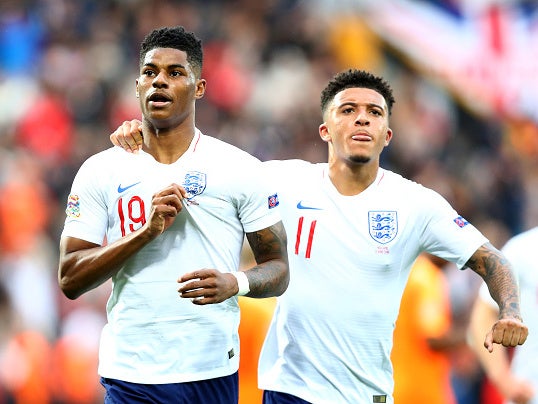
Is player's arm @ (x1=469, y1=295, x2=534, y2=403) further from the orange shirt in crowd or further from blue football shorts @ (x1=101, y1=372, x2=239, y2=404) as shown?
blue football shorts @ (x1=101, y1=372, x2=239, y2=404)

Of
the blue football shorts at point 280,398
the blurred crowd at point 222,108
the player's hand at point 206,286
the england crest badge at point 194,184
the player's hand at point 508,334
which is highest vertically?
the blurred crowd at point 222,108

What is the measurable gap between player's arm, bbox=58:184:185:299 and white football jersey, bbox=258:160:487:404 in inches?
40.8

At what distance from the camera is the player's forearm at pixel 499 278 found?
4.70 m

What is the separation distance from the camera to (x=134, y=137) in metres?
4.67

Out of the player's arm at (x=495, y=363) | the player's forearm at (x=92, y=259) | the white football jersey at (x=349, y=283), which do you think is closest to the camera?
the player's forearm at (x=92, y=259)

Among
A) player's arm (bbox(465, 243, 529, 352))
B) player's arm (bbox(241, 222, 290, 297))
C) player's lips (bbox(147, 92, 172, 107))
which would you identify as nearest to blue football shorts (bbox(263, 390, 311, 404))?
player's arm (bbox(241, 222, 290, 297))

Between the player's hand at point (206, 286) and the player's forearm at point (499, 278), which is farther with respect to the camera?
the player's forearm at point (499, 278)

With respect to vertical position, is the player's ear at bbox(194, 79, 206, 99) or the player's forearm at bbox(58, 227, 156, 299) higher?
the player's ear at bbox(194, 79, 206, 99)

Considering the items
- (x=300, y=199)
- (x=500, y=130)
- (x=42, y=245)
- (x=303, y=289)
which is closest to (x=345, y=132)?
(x=300, y=199)

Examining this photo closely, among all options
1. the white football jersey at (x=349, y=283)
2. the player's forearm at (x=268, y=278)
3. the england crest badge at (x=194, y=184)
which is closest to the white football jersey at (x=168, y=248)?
the england crest badge at (x=194, y=184)

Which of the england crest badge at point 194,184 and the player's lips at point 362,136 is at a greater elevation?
the player's lips at point 362,136

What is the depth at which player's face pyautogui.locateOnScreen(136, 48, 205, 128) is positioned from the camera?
4.50m

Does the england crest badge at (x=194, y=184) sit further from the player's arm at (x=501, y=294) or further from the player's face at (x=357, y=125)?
the player's arm at (x=501, y=294)

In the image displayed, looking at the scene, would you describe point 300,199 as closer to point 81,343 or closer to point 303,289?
point 303,289
